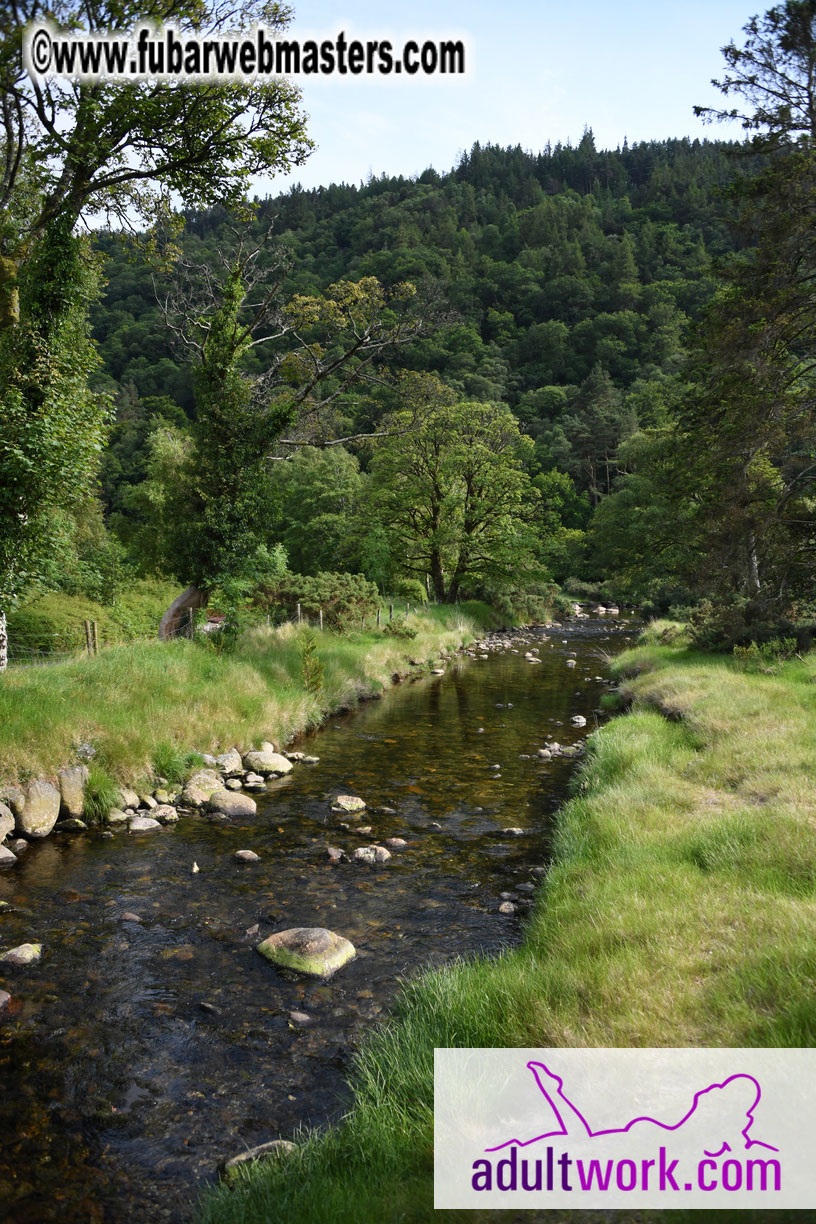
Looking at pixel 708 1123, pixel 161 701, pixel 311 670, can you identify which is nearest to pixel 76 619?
pixel 311 670

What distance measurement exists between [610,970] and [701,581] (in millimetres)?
16685

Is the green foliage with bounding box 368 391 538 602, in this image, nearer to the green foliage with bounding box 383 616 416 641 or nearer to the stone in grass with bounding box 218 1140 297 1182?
the green foliage with bounding box 383 616 416 641

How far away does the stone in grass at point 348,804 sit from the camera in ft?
37.2

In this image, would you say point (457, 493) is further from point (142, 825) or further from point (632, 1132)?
point (632, 1132)

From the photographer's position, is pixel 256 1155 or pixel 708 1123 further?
pixel 256 1155

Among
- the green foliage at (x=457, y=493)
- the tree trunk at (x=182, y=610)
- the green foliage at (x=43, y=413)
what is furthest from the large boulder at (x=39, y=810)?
the green foliage at (x=457, y=493)

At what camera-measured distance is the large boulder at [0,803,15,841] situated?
9309mm

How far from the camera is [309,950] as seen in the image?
6.63 m

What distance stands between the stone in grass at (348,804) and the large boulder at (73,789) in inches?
155

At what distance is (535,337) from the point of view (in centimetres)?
11081

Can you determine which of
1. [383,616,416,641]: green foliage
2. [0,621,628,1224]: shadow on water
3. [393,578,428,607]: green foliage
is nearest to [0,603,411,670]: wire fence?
[383,616,416,641]: green foliage

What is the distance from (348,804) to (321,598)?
15.3 meters

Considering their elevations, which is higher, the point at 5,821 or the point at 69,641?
the point at 69,641

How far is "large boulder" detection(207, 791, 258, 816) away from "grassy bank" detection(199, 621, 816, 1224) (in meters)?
5.32
